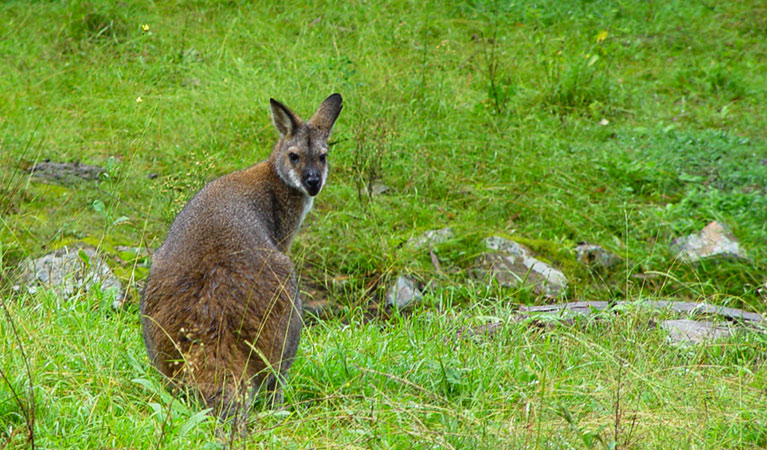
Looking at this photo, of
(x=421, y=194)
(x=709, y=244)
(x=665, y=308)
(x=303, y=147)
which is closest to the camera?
(x=665, y=308)

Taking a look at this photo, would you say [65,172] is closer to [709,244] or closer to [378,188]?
[378,188]

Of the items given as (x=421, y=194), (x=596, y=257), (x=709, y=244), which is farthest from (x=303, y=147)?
(x=709, y=244)

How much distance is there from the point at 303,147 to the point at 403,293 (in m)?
1.22

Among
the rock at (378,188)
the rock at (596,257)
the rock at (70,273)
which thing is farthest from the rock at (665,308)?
the rock at (70,273)

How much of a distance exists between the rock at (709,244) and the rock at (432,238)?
1.76 m

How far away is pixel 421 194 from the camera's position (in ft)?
24.9

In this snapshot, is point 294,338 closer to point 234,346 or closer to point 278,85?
point 234,346

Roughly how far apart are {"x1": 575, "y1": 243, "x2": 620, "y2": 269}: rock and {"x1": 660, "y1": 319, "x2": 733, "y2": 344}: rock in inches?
66.7

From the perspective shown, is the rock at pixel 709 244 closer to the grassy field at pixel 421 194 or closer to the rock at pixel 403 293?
the grassy field at pixel 421 194

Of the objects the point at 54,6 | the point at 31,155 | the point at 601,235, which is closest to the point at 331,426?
the point at 601,235

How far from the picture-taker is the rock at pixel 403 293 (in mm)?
6184

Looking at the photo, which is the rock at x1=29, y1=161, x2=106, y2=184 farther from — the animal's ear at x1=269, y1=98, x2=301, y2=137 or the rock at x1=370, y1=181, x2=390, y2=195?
the rock at x1=370, y1=181, x2=390, y2=195

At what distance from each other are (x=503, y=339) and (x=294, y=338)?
1.18 metres

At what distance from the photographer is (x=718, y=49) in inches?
416
